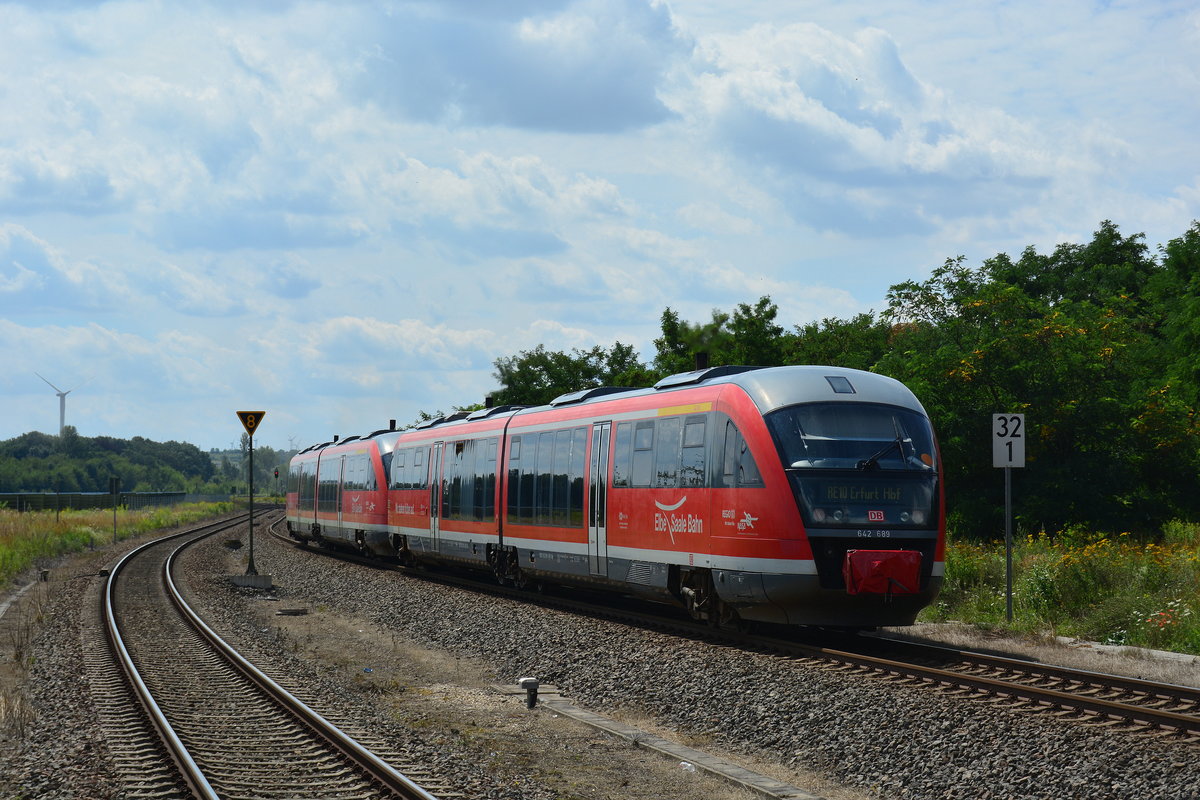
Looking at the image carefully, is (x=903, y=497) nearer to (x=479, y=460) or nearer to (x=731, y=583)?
(x=731, y=583)

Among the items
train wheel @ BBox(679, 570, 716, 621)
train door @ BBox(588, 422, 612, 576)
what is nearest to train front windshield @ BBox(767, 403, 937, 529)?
train wheel @ BBox(679, 570, 716, 621)

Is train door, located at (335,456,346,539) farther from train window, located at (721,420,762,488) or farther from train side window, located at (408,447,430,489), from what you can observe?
train window, located at (721,420,762,488)

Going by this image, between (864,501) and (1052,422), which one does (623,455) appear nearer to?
(864,501)

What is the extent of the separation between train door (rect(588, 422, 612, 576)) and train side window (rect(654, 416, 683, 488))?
1773 millimetres

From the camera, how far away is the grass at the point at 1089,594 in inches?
592

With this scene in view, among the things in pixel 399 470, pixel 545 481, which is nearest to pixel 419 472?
pixel 399 470

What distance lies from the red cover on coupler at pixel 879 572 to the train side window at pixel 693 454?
256 centimetres

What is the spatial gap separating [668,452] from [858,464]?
126 inches

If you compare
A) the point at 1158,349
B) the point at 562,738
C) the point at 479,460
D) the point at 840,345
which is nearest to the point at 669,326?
the point at 840,345

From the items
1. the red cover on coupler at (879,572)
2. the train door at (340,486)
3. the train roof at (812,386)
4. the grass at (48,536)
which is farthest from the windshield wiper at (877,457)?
the train door at (340,486)

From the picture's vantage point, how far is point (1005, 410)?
29.2m

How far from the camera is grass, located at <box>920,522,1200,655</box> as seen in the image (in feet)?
49.3

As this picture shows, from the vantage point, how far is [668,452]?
16.8 metres

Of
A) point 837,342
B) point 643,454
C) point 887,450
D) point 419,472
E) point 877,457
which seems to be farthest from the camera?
point 837,342
